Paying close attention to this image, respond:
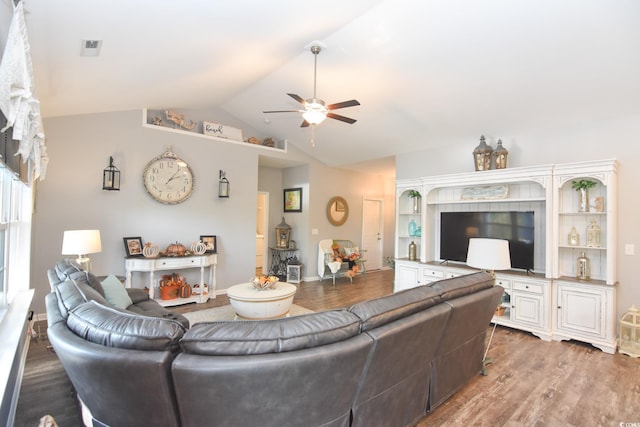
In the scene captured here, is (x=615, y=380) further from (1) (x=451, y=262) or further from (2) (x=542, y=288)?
(1) (x=451, y=262)

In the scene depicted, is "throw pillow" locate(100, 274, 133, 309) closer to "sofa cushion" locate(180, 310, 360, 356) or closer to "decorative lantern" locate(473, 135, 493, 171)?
"sofa cushion" locate(180, 310, 360, 356)

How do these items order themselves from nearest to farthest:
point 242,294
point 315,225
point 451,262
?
1. point 242,294
2. point 451,262
3. point 315,225

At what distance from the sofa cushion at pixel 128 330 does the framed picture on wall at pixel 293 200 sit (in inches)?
224

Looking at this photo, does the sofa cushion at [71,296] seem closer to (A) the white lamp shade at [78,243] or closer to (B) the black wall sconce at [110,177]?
(A) the white lamp shade at [78,243]

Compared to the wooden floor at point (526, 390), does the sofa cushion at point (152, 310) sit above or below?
above

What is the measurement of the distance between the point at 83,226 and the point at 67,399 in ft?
8.80

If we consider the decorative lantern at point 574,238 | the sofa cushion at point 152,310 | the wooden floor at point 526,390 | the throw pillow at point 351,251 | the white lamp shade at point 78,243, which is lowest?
the wooden floor at point 526,390

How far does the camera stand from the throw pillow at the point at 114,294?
2.57m

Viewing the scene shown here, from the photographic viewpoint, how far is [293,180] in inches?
285

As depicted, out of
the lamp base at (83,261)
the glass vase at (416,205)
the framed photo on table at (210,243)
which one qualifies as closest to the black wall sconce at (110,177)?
the lamp base at (83,261)

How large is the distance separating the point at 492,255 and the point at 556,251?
157 centimetres

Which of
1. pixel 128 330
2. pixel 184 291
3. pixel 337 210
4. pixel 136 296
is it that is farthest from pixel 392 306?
pixel 337 210

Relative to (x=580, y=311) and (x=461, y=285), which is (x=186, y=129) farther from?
(x=580, y=311)

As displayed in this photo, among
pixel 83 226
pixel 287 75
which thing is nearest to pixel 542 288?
pixel 287 75
